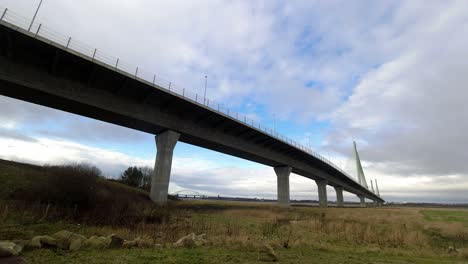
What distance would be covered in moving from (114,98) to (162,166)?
956 cm

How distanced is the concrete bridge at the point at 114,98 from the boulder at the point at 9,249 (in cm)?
1869

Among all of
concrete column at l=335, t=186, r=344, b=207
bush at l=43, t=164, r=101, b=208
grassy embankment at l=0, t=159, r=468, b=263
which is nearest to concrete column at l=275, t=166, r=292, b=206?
grassy embankment at l=0, t=159, r=468, b=263

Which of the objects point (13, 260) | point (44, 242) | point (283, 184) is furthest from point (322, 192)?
point (13, 260)

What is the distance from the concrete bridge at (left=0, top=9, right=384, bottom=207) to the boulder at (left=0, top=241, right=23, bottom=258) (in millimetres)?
18692

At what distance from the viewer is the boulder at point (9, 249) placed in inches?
284

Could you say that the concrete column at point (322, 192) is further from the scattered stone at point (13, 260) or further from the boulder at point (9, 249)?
the scattered stone at point (13, 260)

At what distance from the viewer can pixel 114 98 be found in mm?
A: 27344

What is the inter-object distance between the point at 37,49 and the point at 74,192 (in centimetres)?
1251

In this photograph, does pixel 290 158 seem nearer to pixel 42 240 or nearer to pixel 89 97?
pixel 89 97

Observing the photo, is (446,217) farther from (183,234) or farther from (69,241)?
(69,241)

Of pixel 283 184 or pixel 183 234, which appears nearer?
pixel 183 234

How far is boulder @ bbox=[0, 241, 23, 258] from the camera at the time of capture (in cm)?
720

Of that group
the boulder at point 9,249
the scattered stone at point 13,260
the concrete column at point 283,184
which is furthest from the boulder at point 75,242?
the concrete column at point 283,184

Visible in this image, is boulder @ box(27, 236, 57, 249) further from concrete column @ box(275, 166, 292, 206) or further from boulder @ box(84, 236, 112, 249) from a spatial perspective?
concrete column @ box(275, 166, 292, 206)
